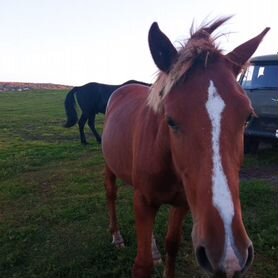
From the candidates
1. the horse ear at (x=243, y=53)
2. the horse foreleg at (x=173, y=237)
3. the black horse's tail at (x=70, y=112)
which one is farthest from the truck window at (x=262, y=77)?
the horse ear at (x=243, y=53)

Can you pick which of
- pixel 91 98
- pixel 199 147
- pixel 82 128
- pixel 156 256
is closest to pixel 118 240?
pixel 156 256

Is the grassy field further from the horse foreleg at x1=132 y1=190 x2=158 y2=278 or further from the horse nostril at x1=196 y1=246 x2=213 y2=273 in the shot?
the horse nostril at x1=196 y1=246 x2=213 y2=273

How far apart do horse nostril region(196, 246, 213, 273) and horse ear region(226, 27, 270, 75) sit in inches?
43.2

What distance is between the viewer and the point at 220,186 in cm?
163

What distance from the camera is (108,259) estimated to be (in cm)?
358

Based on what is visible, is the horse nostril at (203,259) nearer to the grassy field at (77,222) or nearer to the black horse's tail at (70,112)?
the grassy field at (77,222)

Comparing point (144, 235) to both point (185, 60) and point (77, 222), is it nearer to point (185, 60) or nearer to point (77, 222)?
point (185, 60)

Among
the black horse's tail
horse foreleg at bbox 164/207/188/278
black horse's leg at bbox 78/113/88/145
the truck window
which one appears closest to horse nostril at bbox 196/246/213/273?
horse foreleg at bbox 164/207/188/278

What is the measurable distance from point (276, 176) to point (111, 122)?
350 centimetres

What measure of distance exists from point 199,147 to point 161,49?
2.29 feet

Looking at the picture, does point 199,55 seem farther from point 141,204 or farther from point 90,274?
point 90,274

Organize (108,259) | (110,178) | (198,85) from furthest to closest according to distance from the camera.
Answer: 1. (110,178)
2. (108,259)
3. (198,85)

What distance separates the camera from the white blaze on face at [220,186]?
152 centimetres

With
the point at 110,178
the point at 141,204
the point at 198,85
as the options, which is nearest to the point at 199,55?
the point at 198,85
